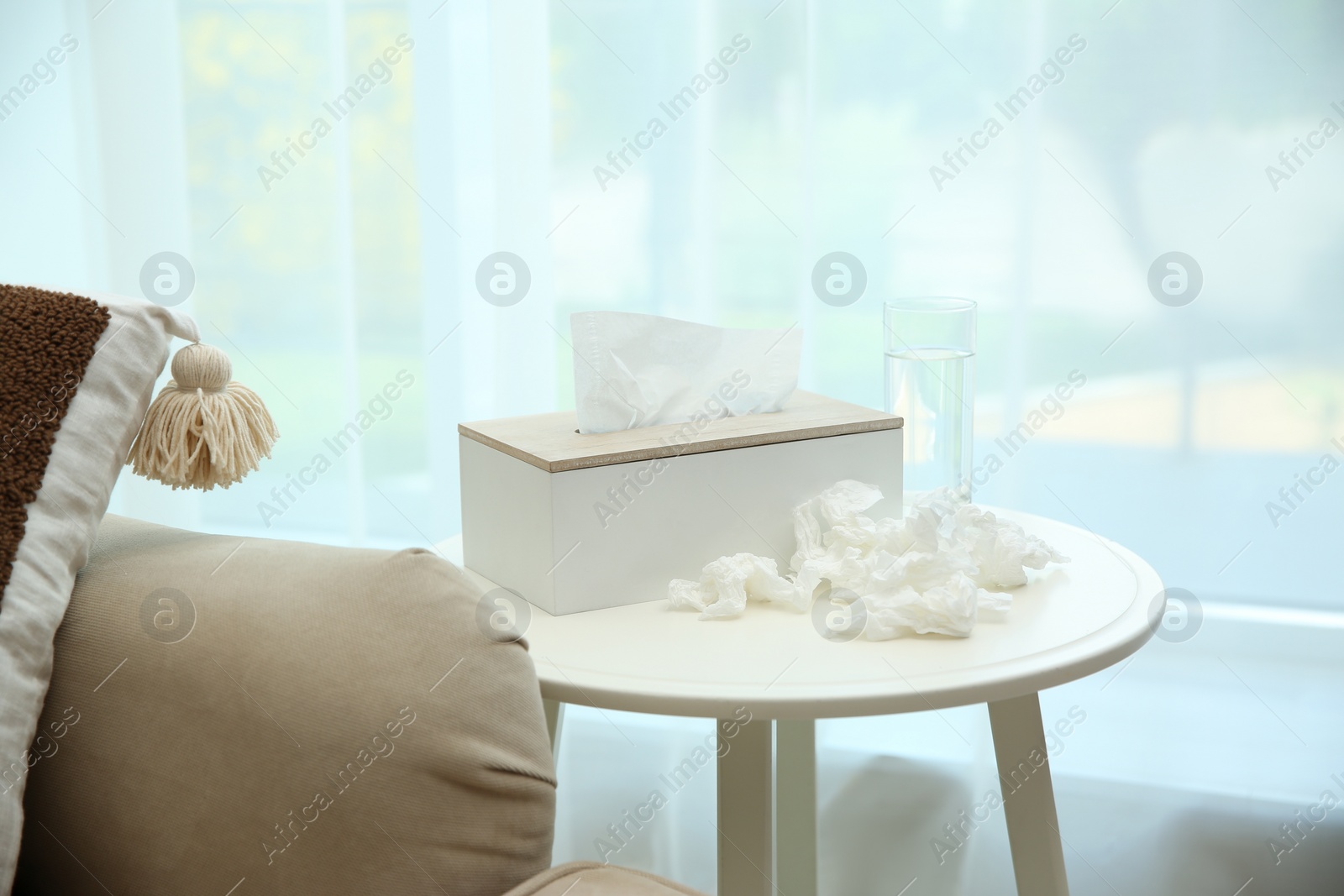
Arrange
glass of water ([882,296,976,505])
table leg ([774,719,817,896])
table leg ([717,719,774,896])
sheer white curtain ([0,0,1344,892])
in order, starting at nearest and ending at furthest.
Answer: table leg ([717,719,774,896])
glass of water ([882,296,976,505])
table leg ([774,719,817,896])
sheer white curtain ([0,0,1344,892])

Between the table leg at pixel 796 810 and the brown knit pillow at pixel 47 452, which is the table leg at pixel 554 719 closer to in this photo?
the table leg at pixel 796 810

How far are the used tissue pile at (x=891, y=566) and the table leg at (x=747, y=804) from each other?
0.09 metres

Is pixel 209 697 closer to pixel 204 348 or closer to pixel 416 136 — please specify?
pixel 204 348

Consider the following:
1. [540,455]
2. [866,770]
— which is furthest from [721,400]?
[866,770]

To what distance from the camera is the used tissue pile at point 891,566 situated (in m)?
0.77

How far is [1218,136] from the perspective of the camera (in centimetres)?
167

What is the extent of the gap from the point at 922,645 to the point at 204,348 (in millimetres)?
517

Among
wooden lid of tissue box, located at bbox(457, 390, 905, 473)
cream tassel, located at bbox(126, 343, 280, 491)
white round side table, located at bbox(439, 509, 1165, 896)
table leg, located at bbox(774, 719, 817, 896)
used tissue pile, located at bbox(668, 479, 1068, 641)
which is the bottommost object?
table leg, located at bbox(774, 719, 817, 896)

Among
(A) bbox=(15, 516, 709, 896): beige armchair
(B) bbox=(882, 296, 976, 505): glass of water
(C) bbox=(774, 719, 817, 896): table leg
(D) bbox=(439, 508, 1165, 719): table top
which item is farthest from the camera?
(C) bbox=(774, 719, 817, 896): table leg

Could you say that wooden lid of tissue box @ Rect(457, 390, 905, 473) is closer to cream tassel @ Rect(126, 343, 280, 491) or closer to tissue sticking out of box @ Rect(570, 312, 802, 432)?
tissue sticking out of box @ Rect(570, 312, 802, 432)

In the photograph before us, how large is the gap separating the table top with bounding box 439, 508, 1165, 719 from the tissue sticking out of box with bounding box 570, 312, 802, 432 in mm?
A: 163

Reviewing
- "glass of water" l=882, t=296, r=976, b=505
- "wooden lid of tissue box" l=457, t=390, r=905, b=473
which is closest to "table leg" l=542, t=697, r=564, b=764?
"wooden lid of tissue box" l=457, t=390, r=905, b=473

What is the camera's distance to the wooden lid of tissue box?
81 cm

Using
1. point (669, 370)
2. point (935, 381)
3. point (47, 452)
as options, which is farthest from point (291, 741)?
point (935, 381)
